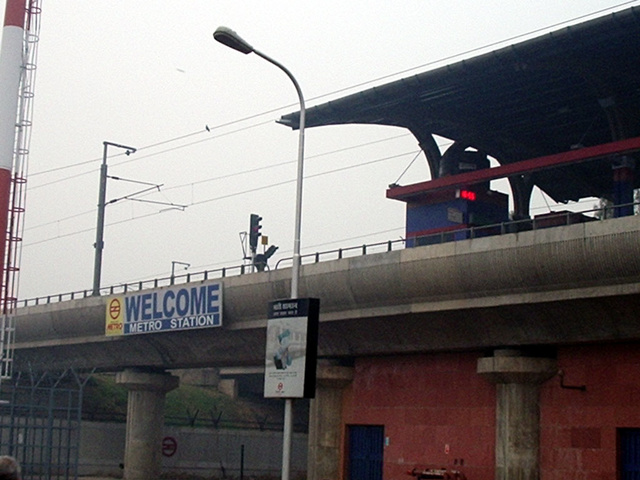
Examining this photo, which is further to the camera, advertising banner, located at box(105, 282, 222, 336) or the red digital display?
advertising banner, located at box(105, 282, 222, 336)

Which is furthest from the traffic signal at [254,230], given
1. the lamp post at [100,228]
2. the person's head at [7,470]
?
the person's head at [7,470]

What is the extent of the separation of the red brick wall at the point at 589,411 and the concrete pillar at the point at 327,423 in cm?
960

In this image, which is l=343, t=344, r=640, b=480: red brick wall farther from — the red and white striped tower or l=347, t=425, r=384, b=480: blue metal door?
the red and white striped tower

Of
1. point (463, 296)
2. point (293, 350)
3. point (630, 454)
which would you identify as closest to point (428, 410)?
point (463, 296)

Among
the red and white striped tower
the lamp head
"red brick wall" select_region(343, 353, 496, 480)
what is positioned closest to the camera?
the lamp head

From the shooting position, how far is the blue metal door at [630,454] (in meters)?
31.1

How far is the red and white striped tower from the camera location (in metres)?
43.5

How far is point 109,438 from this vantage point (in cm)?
5825

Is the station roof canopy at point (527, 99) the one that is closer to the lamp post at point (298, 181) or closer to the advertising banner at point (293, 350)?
the lamp post at point (298, 181)

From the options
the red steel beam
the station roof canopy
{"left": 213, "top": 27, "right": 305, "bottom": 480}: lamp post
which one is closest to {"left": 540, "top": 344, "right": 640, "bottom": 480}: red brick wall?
the red steel beam

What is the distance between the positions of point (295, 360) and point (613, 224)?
1036cm

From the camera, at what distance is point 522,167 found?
3900 cm

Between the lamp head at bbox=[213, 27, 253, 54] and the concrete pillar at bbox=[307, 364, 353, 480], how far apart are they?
763 inches

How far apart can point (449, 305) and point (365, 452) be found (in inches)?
372
